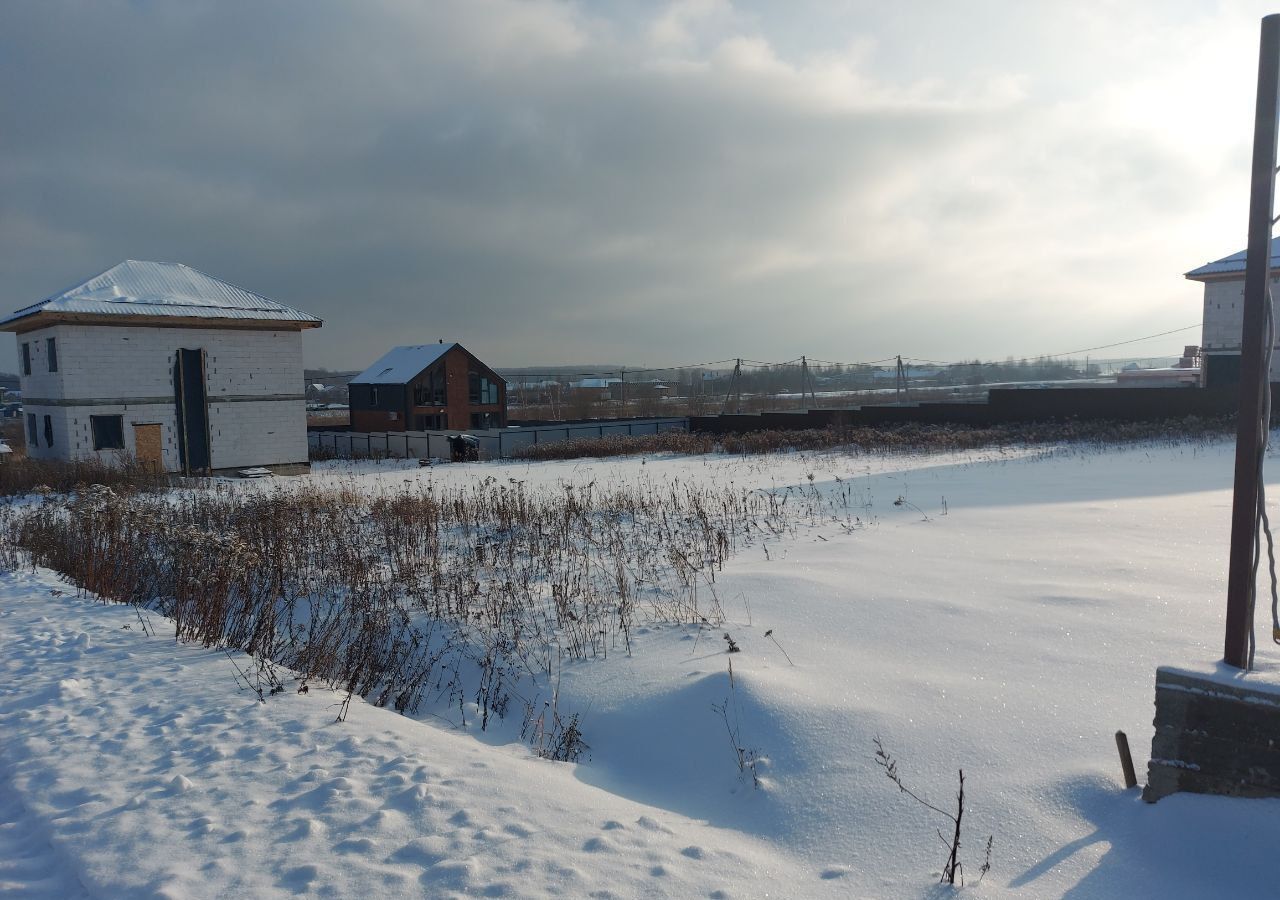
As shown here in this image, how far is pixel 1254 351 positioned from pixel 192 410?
1022 inches

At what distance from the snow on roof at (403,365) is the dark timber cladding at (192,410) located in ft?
52.8

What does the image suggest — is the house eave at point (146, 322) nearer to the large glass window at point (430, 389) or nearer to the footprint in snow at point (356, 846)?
the large glass window at point (430, 389)

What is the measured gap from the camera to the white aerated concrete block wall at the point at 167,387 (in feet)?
71.5

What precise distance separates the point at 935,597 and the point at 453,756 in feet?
14.4

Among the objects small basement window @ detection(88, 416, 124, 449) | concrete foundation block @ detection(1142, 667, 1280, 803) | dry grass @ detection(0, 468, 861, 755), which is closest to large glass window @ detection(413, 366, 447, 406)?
small basement window @ detection(88, 416, 124, 449)

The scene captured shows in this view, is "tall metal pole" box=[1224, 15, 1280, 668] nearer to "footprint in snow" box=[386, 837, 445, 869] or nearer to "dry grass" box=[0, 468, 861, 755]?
"footprint in snow" box=[386, 837, 445, 869]

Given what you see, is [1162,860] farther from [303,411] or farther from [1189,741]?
[303,411]

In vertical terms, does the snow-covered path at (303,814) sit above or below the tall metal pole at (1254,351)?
below

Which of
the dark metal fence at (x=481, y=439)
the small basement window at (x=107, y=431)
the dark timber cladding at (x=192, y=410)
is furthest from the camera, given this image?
the dark metal fence at (x=481, y=439)

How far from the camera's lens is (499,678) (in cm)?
606

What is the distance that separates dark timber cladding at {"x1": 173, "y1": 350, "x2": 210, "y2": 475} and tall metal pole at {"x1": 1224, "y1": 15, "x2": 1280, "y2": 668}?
25.6m

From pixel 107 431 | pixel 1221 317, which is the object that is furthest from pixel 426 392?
pixel 1221 317

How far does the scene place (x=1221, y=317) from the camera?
1073 inches

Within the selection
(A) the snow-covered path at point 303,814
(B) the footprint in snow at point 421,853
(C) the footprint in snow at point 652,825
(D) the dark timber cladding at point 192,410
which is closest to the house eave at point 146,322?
(D) the dark timber cladding at point 192,410
